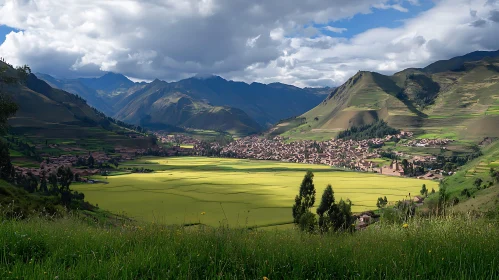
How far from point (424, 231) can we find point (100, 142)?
19805 centimetres

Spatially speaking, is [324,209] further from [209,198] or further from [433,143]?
[433,143]

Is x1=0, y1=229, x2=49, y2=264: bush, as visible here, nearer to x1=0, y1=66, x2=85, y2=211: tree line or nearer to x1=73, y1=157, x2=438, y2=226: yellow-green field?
x1=0, y1=66, x2=85, y2=211: tree line

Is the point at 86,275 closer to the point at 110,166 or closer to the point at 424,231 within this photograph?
the point at 424,231

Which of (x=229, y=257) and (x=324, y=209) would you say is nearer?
(x=229, y=257)

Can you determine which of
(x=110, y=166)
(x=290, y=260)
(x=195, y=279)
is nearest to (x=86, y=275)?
(x=195, y=279)

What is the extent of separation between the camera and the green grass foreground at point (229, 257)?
4.55 m

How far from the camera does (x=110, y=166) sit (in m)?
129

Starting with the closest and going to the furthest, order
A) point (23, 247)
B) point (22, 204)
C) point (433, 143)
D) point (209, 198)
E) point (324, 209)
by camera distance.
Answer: point (23, 247), point (22, 204), point (324, 209), point (209, 198), point (433, 143)

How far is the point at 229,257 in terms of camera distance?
17.3 ft

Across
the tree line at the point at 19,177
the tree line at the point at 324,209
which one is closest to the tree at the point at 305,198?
the tree line at the point at 324,209

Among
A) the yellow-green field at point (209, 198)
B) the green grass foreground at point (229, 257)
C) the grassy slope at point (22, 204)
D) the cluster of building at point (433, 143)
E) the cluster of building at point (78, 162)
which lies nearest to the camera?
the green grass foreground at point (229, 257)

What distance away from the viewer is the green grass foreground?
4.55 metres

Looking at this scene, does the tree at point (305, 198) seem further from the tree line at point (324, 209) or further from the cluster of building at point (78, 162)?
the cluster of building at point (78, 162)

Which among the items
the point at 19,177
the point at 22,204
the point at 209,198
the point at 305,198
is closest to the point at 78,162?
the point at 19,177
